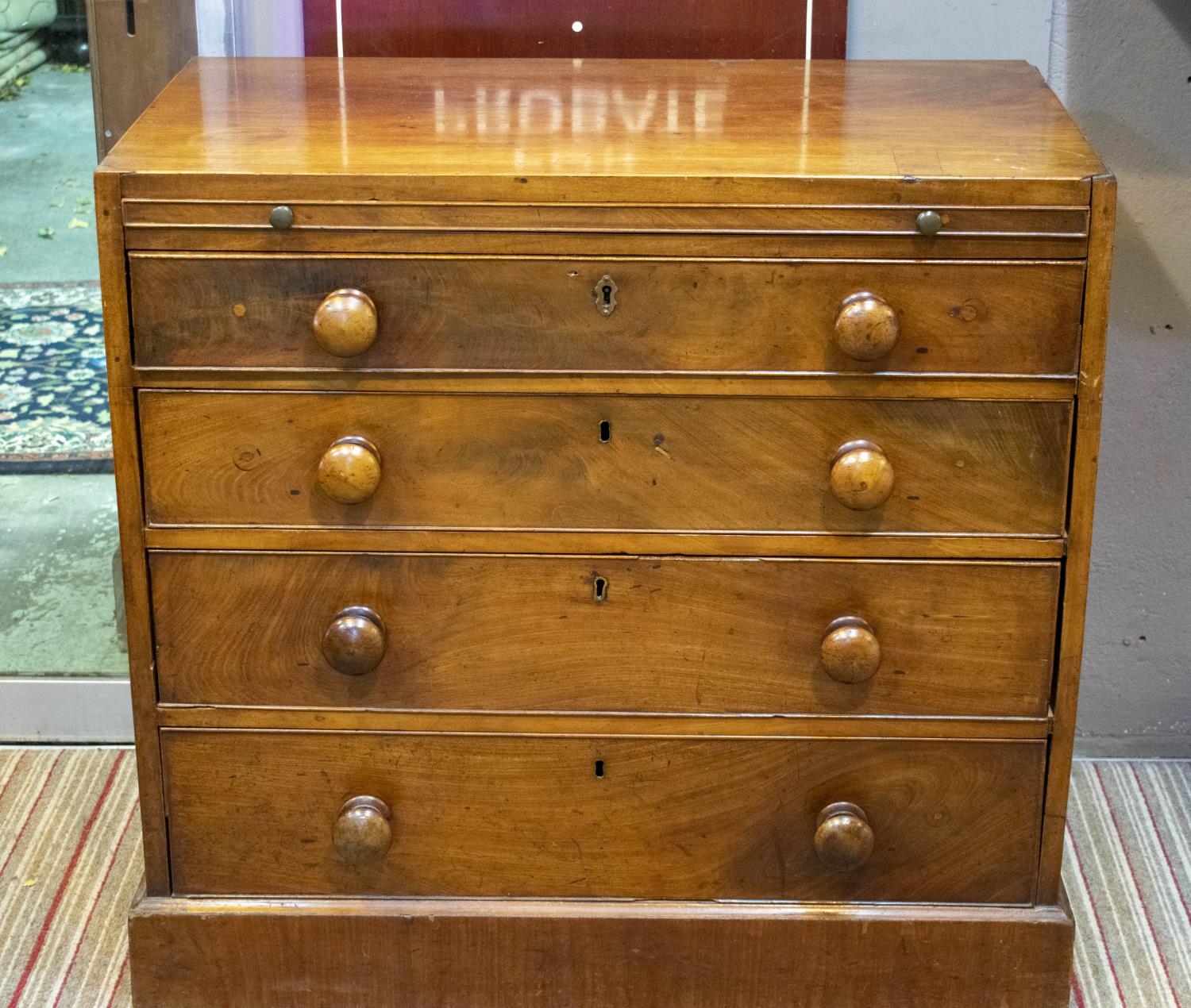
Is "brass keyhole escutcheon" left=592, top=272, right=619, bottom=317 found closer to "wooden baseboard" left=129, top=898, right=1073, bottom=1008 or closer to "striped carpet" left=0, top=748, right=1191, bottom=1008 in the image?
"wooden baseboard" left=129, top=898, right=1073, bottom=1008

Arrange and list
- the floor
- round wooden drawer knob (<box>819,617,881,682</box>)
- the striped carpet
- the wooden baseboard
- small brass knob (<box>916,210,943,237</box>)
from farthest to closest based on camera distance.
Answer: the floor → the striped carpet → the wooden baseboard → round wooden drawer knob (<box>819,617,881,682</box>) → small brass knob (<box>916,210,943,237</box>)

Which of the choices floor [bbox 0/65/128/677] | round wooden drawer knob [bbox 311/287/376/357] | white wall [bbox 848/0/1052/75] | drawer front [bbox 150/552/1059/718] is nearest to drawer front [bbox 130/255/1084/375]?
round wooden drawer knob [bbox 311/287/376/357]

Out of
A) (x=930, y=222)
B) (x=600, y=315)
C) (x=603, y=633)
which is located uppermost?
(x=930, y=222)

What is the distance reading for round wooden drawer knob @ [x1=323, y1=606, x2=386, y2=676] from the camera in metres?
1.71

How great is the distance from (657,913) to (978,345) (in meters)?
0.72

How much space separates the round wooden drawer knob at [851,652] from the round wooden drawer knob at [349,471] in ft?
1.64

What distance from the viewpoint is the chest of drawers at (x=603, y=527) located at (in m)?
1.60

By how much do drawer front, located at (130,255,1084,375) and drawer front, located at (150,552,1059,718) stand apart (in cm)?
22

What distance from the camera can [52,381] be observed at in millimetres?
2424

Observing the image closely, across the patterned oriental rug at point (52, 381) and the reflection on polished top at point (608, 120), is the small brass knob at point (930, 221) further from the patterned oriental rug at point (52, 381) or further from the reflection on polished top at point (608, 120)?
the patterned oriental rug at point (52, 381)

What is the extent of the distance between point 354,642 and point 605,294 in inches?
17.6

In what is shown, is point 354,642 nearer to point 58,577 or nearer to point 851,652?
point 851,652

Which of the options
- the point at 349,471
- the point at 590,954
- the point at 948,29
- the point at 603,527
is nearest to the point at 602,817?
the point at 590,954

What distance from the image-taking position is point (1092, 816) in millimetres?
2334
